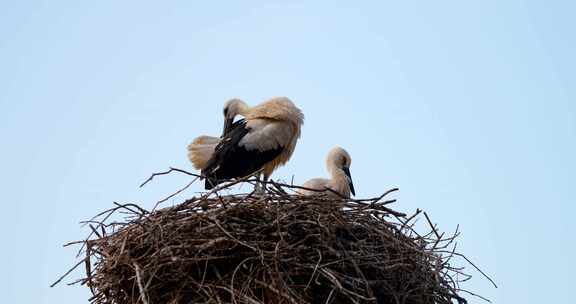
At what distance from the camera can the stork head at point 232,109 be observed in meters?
7.76

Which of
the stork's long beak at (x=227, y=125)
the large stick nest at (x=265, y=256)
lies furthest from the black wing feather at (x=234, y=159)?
the large stick nest at (x=265, y=256)

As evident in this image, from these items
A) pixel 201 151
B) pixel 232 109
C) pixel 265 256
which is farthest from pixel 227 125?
pixel 265 256

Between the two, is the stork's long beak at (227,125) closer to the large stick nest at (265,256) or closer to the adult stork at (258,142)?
the adult stork at (258,142)

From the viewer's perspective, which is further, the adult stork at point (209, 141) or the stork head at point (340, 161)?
the adult stork at point (209, 141)

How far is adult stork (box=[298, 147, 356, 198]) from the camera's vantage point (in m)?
6.86

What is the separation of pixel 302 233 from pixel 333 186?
6.36 ft

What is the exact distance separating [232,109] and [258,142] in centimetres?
72

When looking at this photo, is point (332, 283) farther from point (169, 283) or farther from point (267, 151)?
point (267, 151)

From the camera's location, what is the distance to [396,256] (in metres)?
5.13

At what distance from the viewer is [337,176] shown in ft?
23.2

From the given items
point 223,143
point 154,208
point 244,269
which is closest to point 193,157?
point 223,143

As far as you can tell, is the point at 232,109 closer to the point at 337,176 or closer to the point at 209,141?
the point at 209,141

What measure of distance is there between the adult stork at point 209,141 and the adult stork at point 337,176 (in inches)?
34.0

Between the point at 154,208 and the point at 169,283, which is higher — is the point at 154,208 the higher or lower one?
the higher one
